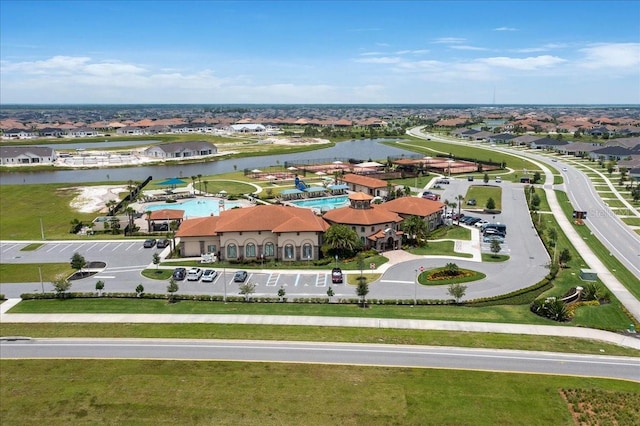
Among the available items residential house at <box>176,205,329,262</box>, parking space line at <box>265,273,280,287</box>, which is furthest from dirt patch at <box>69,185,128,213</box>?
parking space line at <box>265,273,280,287</box>

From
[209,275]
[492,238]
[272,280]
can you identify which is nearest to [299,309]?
[272,280]

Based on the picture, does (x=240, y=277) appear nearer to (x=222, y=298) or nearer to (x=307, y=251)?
(x=222, y=298)

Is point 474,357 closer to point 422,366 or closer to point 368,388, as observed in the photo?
point 422,366

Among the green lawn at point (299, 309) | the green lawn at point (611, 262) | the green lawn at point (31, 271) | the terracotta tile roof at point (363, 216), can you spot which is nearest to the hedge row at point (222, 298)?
the green lawn at point (299, 309)

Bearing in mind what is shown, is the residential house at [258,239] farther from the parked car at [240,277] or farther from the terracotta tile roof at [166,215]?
the terracotta tile roof at [166,215]

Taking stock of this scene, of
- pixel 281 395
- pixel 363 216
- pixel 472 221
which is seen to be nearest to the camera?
pixel 281 395

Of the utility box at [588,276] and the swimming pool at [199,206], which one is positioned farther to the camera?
the swimming pool at [199,206]

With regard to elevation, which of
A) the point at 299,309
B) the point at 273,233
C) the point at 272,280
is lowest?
the point at 272,280
